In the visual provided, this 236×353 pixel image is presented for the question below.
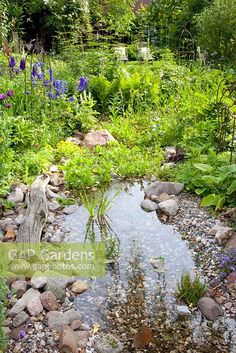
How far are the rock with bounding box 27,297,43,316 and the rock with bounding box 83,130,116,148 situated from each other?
269 centimetres

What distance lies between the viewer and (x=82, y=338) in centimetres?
229

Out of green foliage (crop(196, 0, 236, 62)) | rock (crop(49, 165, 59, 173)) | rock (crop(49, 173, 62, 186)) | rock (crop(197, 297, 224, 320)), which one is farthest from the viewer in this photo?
green foliage (crop(196, 0, 236, 62))

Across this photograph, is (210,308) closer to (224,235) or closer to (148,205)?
(224,235)

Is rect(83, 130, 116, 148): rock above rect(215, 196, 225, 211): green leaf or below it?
above

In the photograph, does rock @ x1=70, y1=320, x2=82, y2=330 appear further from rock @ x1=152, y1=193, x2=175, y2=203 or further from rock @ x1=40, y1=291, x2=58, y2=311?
rock @ x1=152, y1=193, x2=175, y2=203

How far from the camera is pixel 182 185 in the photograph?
3.98 meters

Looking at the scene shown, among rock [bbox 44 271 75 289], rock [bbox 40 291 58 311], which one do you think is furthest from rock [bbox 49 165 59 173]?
rock [bbox 40 291 58 311]

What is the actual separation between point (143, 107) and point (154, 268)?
12.1ft

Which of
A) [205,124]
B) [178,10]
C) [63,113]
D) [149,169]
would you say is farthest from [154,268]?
[178,10]

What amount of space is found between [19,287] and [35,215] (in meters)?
0.87

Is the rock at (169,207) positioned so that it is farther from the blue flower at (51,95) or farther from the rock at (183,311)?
the blue flower at (51,95)

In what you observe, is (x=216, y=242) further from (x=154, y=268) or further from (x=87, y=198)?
(x=87, y=198)

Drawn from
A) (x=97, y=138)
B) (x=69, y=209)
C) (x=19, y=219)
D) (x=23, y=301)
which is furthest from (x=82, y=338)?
(x=97, y=138)

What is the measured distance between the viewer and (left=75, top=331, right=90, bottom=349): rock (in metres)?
2.24
